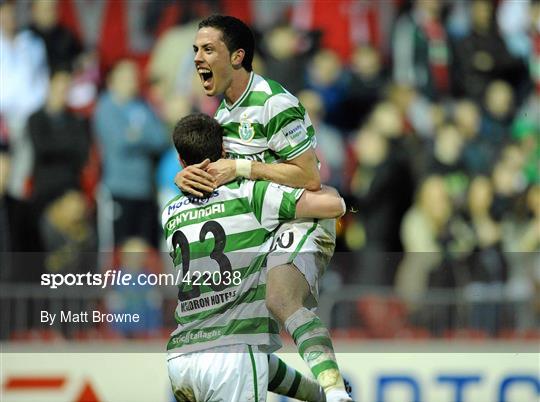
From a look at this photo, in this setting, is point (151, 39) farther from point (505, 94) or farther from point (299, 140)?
point (299, 140)

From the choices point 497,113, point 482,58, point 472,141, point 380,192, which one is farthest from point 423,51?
point 380,192

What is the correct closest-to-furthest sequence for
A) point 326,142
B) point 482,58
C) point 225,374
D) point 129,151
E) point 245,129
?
point 225,374, point 245,129, point 129,151, point 326,142, point 482,58

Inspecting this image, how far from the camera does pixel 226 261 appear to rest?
632cm

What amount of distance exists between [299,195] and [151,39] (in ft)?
16.8

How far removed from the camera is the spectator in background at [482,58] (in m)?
11.3

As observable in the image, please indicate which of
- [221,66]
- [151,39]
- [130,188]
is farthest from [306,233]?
[151,39]

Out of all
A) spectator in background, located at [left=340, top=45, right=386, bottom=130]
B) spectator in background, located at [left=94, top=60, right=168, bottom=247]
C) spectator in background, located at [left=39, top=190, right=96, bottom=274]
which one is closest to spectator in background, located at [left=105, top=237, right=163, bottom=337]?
spectator in background, located at [left=39, top=190, right=96, bottom=274]

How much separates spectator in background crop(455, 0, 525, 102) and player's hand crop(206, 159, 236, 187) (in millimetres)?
5250

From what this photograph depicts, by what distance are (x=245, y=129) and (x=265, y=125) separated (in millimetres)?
121

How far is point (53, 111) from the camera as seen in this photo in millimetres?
10438

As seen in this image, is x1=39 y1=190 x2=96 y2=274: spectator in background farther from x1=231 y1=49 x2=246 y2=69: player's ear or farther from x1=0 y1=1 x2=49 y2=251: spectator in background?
x1=231 y1=49 x2=246 y2=69: player's ear

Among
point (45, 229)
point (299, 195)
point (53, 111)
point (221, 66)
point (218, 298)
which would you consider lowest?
point (218, 298)

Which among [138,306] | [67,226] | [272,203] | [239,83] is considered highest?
[67,226]

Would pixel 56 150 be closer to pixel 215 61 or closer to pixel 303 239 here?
pixel 215 61
